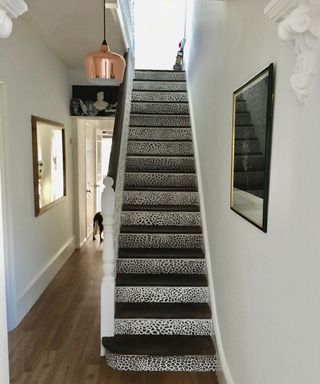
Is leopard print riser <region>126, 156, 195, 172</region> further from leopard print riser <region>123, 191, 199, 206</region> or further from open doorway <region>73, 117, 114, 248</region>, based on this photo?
open doorway <region>73, 117, 114, 248</region>

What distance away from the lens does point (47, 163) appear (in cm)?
379

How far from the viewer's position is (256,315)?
147 cm

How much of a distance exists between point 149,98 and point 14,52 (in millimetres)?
2084

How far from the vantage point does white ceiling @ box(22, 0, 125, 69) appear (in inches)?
109

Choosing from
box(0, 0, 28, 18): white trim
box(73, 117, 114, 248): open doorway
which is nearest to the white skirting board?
box(73, 117, 114, 248): open doorway

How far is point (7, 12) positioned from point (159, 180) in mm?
2665

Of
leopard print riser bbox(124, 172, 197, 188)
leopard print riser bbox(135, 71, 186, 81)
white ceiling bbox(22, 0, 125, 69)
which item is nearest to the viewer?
white ceiling bbox(22, 0, 125, 69)

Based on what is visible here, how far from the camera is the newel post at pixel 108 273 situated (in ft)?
7.73

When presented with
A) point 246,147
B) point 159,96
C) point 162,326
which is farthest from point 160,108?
point 246,147

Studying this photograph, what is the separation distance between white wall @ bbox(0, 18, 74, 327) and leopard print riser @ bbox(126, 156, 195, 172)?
108 centimetres

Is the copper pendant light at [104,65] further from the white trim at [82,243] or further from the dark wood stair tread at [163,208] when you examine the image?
the white trim at [82,243]

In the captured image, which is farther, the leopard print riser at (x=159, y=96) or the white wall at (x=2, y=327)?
the leopard print riser at (x=159, y=96)

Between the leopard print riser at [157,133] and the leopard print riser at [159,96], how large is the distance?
2.24 ft

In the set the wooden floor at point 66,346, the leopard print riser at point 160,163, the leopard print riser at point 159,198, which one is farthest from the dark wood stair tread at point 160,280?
the leopard print riser at point 160,163
